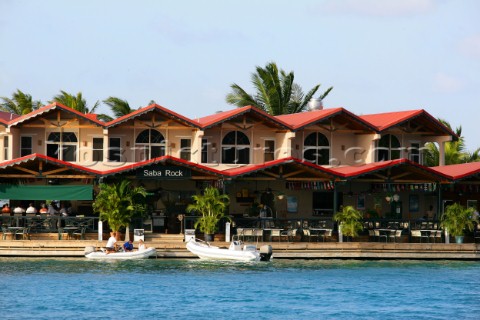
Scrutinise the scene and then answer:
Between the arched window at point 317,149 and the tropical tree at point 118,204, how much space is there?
9.94 metres

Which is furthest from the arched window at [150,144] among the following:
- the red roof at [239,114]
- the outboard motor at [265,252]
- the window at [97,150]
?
the outboard motor at [265,252]

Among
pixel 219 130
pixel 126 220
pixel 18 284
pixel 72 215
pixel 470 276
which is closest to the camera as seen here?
pixel 18 284

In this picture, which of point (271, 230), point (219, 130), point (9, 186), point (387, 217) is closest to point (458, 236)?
point (387, 217)

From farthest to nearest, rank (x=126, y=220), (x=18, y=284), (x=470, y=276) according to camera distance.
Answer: (x=126, y=220) < (x=470, y=276) < (x=18, y=284)

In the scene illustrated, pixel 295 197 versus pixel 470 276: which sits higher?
pixel 295 197

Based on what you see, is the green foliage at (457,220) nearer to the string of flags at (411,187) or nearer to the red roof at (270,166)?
the string of flags at (411,187)

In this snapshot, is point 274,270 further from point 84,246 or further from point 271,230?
point 84,246

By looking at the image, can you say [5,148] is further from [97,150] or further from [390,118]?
[390,118]

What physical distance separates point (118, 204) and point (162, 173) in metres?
2.49

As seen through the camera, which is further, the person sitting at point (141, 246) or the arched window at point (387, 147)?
the arched window at point (387, 147)

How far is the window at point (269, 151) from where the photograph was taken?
170 feet

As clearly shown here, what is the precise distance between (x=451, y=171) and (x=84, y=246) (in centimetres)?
1778

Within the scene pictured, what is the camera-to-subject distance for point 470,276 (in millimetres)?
41750

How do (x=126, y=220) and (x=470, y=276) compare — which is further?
(x=126, y=220)
